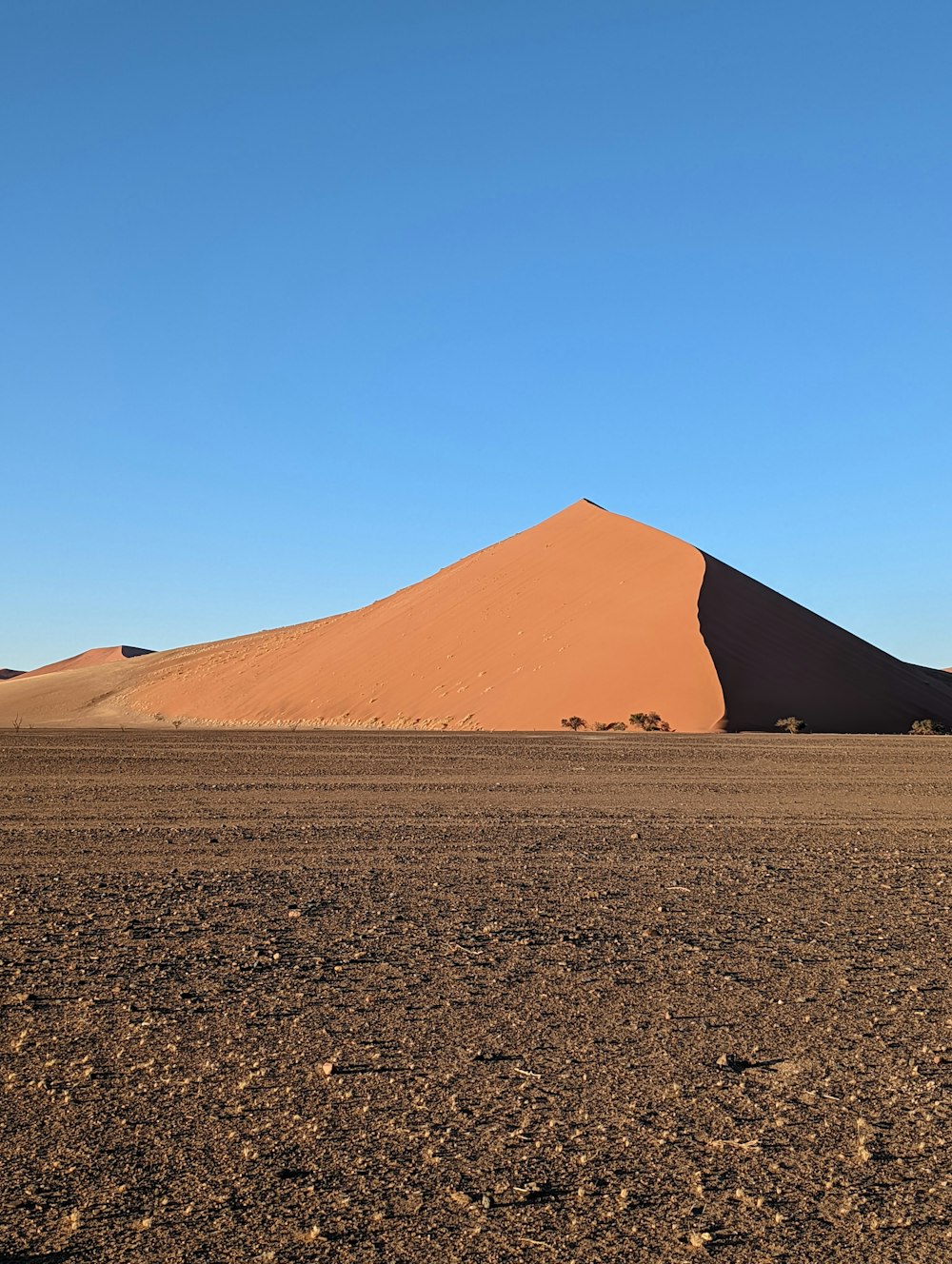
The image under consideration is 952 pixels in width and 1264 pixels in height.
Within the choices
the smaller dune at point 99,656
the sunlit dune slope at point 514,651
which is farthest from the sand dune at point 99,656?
the sunlit dune slope at point 514,651

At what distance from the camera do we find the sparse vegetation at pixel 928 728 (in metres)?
41.2

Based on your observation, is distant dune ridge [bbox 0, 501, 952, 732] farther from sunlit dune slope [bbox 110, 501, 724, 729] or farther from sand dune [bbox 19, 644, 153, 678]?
sand dune [bbox 19, 644, 153, 678]

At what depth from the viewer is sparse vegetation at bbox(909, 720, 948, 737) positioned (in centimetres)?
4125

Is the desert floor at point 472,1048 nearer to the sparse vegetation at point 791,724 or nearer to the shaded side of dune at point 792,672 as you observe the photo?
the sparse vegetation at point 791,724

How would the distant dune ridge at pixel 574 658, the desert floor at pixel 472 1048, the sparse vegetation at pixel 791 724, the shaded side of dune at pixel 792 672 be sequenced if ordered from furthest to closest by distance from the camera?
1. the distant dune ridge at pixel 574 658
2. the shaded side of dune at pixel 792 672
3. the sparse vegetation at pixel 791 724
4. the desert floor at pixel 472 1048

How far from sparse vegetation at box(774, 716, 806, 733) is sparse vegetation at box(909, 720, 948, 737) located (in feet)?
15.2

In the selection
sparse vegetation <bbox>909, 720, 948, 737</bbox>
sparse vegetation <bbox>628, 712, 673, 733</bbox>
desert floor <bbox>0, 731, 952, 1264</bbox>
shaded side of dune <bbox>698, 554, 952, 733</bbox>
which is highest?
shaded side of dune <bbox>698, 554, 952, 733</bbox>

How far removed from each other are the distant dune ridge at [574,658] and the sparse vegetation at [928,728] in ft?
3.32

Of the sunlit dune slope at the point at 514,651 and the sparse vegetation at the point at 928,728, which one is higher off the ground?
the sunlit dune slope at the point at 514,651

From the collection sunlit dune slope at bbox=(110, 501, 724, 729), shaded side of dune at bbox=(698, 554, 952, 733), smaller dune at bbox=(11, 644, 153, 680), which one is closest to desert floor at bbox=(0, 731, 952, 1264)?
shaded side of dune at bbox=(698, 554, 952, 733)

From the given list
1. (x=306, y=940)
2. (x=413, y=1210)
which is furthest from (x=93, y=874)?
(x=413, y=1210)

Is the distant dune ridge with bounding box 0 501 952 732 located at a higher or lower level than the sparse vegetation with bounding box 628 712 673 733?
higher

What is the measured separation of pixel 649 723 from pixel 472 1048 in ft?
114

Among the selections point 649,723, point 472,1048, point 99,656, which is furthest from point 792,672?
point 99,656
